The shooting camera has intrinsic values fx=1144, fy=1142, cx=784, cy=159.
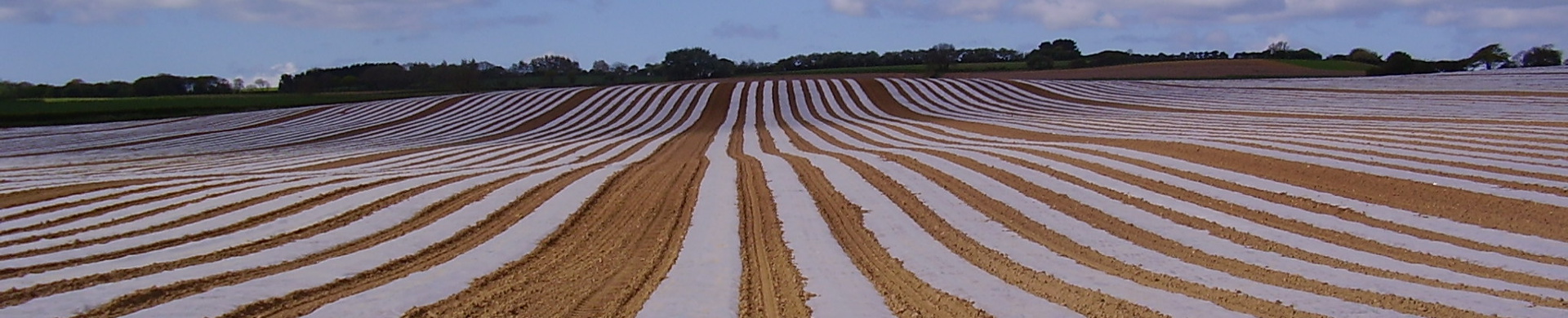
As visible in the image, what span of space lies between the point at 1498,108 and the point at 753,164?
28844mm

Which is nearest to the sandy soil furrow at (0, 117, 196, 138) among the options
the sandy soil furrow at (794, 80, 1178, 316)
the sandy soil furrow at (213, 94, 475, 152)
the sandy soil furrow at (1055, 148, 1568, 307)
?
the sandy soil furrow at (213, 94, 475, 152)

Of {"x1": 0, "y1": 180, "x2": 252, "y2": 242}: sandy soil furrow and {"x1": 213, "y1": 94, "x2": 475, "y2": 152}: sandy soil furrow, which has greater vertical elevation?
{"x1": 0, "y1": 180, "x2": 252, "y2": 242}: sandy soil furrow

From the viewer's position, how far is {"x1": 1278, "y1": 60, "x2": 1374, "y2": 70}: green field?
3004 inches

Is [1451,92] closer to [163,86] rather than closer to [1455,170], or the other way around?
[1455,170]

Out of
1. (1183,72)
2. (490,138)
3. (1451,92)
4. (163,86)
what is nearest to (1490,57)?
(1183,72)

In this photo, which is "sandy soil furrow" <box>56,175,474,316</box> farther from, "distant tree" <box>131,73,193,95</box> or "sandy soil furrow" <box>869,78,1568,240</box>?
"distant tree" <box>131,73,193,95</box>

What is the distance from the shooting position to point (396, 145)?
36188 mm

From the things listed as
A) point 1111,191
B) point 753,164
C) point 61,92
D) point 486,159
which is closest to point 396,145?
point 486,159

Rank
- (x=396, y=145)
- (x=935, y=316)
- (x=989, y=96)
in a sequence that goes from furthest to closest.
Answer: (x=989, y=96) → (x=396, y=145) → (x=935, y=316)

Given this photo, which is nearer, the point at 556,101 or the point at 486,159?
the point at 486,159

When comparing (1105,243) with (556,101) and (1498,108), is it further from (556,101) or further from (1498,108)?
(556,101)

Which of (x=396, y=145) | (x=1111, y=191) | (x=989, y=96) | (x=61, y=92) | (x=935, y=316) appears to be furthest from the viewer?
(x=61, y=92)

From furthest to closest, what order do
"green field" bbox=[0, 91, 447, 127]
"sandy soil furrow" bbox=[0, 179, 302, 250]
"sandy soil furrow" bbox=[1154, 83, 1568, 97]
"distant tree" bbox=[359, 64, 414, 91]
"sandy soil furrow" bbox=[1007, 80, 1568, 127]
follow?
"distant tree" bbox=[359, 64, 414, 91] < "green field" bbox=[0, 91, 447, 127] < "sandy soil furrow" bbox=[1154, 83, 1568, 97] < "sandy soil furrow" bbox=[1007, 80, 1568, 127] < "sandy soil furrow" bbox=[0, 179, 302, 250]

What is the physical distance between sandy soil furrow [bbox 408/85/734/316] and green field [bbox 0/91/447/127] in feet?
155
